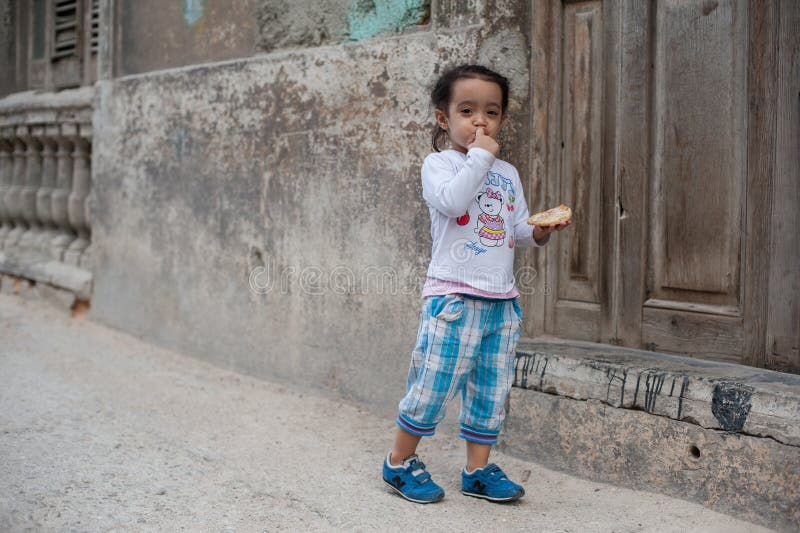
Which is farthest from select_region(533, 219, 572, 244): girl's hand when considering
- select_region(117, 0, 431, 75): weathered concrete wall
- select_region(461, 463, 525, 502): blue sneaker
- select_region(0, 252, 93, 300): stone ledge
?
select_region(0, 252, 93, 300): stone ledge

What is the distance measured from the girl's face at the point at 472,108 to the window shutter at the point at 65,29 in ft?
13.9

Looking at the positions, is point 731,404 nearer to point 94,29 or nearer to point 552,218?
point 552,218

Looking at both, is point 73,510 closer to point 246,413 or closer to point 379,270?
point 246,413

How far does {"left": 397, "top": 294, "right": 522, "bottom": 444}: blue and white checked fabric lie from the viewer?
2.42 metres

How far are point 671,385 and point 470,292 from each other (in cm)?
69

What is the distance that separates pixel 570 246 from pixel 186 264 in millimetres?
2253

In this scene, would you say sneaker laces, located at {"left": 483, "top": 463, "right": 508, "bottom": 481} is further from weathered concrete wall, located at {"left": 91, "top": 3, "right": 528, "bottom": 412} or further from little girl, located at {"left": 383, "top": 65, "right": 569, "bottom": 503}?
weathered concrete wall, located at {"left": 91, "top": 3, "right": 528, "bottom": 412}

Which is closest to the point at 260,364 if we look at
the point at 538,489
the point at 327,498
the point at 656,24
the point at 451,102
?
the point at 327,498

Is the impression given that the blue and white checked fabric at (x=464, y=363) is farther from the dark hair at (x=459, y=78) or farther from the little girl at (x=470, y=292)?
the dark hair at (x=459, y=78)

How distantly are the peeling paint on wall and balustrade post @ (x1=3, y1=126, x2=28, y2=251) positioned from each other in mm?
2054

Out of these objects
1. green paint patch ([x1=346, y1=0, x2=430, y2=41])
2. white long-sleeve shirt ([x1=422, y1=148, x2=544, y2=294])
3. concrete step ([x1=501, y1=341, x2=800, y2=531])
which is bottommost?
concrete step ([x1=501, y1=341, x2=800, y2=531])

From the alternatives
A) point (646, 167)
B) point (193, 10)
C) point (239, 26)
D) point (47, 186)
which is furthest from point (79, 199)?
point (646, 167)

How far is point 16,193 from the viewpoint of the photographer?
584cm

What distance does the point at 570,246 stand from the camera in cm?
303
